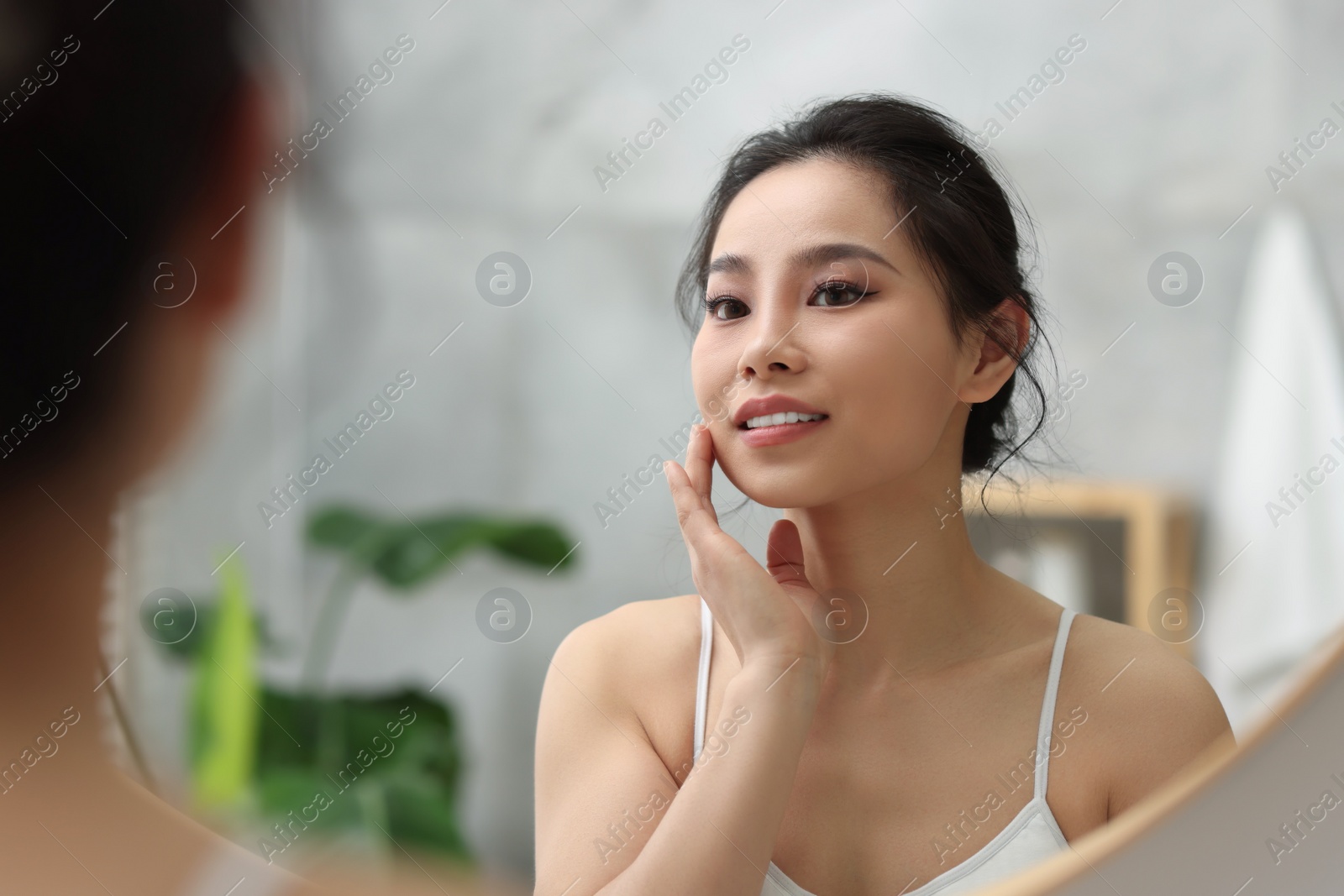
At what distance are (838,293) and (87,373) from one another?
0.32 m

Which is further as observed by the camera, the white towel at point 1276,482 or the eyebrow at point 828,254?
the white towel at point 1276,482

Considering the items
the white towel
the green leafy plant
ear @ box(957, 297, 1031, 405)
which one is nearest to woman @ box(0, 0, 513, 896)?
ear @ box(957, 297, 1031, 405)

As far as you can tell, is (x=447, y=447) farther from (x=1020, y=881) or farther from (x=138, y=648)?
(x=1020, y=881)

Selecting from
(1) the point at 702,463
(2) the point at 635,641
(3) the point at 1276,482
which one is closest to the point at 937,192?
(1) the point at 702,463

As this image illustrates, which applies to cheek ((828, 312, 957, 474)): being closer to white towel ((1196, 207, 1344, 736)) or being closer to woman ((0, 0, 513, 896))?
woman ((0, 0, 513, 896))

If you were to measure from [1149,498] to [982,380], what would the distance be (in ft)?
2.35

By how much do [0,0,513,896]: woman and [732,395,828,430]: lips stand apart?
0.77ft

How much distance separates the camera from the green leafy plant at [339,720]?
1065mm

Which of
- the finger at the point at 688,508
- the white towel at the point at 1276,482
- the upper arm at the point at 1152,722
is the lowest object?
the white towel at the point at 1276,482

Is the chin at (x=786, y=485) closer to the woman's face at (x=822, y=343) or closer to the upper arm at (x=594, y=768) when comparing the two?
the woman's face at (x=822, y=343)

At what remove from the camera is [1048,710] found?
476 millimetres

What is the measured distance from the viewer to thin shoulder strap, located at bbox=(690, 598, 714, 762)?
485 mm

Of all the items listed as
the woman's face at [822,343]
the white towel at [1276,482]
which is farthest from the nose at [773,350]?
the white towel at [1276,482]

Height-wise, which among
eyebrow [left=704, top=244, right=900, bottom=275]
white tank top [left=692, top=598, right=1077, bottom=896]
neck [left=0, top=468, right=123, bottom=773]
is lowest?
white tank top [left=692, top=598, right=1077, bottom=896]
